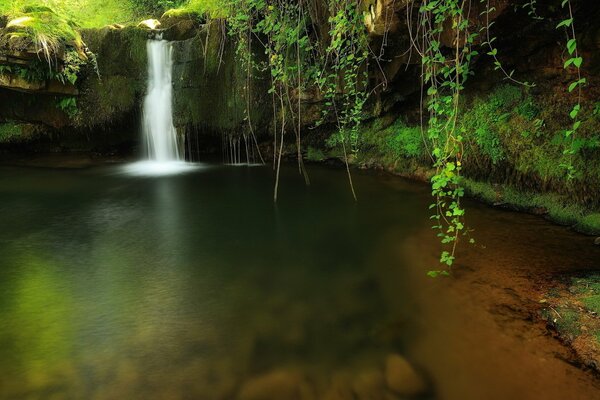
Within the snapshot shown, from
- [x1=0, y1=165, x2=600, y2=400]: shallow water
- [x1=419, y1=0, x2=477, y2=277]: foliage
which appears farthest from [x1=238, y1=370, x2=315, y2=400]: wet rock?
[x1=419, y1=0, x2=477, y2=277]: foliage

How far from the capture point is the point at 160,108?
10211mm

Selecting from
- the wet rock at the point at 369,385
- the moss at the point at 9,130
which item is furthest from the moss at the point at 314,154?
the moss at the point at 9,130

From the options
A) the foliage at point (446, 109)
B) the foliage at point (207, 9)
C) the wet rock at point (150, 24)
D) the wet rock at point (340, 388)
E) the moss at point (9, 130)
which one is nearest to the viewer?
the wet rock at point (340, 388)

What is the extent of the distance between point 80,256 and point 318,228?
2.82 meters

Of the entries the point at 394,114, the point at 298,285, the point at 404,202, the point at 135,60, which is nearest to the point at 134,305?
the point at 298,285

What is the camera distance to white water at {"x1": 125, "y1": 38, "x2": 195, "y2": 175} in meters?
10.1

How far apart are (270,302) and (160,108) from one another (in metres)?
8.18

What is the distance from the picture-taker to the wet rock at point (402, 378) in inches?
95.7

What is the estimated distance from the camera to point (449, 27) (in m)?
5.39

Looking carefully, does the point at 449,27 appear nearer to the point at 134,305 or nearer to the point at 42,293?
the point at 134,305

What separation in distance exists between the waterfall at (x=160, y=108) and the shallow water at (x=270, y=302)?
434 centimetres

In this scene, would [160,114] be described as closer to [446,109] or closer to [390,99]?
[390,99]

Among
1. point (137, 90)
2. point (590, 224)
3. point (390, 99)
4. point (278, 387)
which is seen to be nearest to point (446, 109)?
point (278, 387)

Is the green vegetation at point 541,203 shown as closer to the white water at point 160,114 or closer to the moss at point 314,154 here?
the moss at point 314,154
